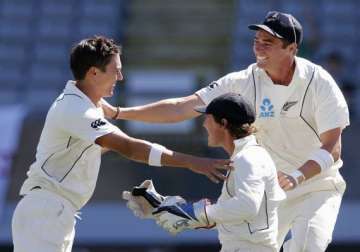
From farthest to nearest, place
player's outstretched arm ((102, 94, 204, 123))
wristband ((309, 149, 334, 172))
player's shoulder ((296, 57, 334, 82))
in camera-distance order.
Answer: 1. player's outstretched arm ((102, 94, 204, 123))
2. player's shoulder ((296, 57, 334, 82))
3. wristband ((309, 149, 334, 172))

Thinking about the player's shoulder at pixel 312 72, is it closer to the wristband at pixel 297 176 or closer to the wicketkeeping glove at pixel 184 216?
the wristband at pixel 297 176

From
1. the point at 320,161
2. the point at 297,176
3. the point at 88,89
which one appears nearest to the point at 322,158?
the point at 320,161

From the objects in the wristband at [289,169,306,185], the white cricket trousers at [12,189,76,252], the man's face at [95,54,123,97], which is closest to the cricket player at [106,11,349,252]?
the wristband at [289,169,306,185]

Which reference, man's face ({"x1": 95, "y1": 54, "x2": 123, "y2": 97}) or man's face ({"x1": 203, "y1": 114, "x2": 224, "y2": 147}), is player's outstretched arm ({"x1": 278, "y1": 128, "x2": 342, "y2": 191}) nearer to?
man's face ({"x1": 203, "y1": 114, "x2": 224, "y2": 147})

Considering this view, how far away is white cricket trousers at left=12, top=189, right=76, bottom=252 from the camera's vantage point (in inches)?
245

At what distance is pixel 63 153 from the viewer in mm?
6355

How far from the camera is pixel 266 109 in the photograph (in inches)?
276

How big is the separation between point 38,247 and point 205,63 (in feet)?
30.9

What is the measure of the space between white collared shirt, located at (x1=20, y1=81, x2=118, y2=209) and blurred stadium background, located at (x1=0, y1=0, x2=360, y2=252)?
4879 mm

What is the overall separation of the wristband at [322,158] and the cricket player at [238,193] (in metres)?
0.94

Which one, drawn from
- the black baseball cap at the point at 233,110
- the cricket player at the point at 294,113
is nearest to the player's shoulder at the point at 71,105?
the cricket player at the point at 294,113

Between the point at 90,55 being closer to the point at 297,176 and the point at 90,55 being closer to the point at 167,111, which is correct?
the point at 167,111

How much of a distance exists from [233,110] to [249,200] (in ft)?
1.62

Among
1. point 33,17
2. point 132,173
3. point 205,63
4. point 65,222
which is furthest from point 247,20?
point 65,222
